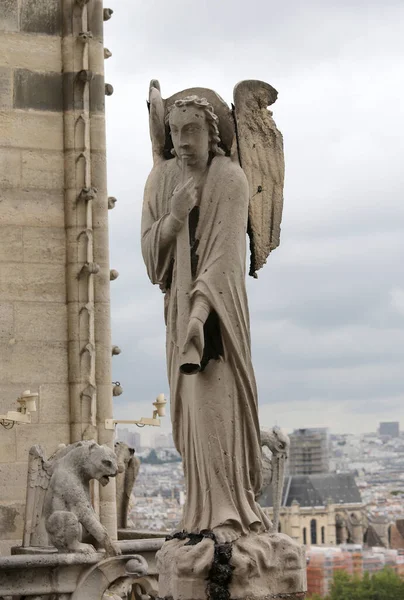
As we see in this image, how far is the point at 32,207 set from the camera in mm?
14031

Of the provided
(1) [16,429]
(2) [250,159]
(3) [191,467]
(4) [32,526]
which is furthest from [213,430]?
(1) [16,429]

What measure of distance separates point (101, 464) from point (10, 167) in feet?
12.0

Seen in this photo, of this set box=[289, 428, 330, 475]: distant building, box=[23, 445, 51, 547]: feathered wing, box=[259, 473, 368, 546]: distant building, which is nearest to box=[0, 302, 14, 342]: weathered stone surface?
box=[23, 445, 51, 547]: feathered wing

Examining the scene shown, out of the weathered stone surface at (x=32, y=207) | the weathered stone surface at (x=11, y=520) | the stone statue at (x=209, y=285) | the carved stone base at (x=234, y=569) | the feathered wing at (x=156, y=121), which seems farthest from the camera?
the weathered stone surface at (x=32, y=207)

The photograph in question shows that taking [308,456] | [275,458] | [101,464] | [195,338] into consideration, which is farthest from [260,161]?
[308,456]

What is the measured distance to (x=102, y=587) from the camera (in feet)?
36.3

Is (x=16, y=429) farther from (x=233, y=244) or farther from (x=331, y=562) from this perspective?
(x=331, y=562)

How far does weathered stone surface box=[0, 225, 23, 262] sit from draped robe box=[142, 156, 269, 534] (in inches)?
238

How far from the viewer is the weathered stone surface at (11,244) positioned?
45.4 ft

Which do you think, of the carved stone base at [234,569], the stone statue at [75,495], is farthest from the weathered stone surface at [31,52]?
the carved stone base at [234,569]

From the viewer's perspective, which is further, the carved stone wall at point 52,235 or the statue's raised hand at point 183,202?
the carved stone wall at point 52,235

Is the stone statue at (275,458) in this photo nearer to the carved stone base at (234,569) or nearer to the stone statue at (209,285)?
the stone statue at (209,285)

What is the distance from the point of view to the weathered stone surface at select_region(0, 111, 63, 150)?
46.1 feet

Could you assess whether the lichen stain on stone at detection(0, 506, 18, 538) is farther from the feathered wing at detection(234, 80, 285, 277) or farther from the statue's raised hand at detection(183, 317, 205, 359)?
the statue's raised hand at detection(183, 317, 205, 359)
